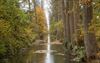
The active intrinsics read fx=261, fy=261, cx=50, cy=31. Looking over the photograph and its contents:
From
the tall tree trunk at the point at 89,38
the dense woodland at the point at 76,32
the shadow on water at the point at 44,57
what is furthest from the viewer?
the shadow on water at the point at 44,57

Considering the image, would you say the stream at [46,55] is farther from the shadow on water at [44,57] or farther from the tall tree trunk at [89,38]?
the tall tree trunk at [89,38]

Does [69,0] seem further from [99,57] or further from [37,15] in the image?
[37,15]

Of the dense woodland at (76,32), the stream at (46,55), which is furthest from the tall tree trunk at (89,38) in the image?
the stream at (46,55)

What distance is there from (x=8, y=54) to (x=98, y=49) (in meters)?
9.53

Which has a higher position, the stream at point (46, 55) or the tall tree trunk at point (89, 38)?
the tall tree trunk at point (89, 38)

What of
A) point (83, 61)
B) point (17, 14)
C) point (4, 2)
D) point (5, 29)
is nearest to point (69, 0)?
point (17, 14)

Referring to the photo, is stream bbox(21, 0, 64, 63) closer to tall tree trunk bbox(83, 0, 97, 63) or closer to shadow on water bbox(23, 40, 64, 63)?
shadow on water bbox(23, 40, 64, 63)

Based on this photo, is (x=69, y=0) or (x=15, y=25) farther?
(x=69, y=0)

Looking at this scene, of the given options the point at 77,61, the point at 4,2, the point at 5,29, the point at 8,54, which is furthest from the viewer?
the point at 8,54

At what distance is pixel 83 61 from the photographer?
16.2 meters

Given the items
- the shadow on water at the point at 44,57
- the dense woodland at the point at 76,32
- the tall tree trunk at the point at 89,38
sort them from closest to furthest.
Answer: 1. the dense woodland at the point at 76,32
2. the tall tree trunk at the point at 89,38
3. the shadow on water at the point at 44,57

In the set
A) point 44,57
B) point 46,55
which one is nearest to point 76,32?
point 44,57

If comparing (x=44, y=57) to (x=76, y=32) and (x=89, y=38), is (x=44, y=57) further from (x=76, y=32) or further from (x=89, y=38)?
(x=89, y=38)

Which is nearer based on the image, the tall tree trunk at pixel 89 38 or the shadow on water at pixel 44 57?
the tall tree trunk at pixel 89 38
